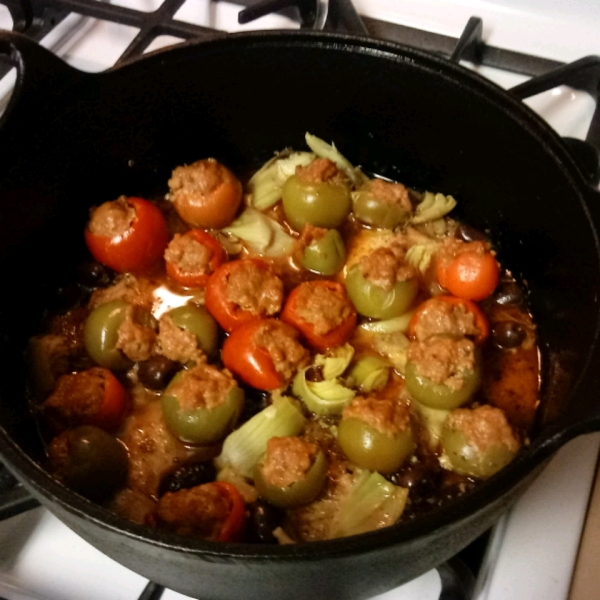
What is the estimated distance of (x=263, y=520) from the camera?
3.45 feet

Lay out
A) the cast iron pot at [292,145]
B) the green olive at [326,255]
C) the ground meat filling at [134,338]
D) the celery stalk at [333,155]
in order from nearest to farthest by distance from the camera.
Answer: the cast iron pot at [292,145] → the ground meat filling at [134,338] → the green olive at [326,255] → the celery stalk at [333,155]

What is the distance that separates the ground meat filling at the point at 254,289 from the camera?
1.28 meters

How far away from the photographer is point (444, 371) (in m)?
1.17

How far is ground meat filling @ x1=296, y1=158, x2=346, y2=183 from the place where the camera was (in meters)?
1.41

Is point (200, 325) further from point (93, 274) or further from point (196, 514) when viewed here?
point (196, 514)

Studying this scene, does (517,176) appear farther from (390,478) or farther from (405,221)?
(390,478)

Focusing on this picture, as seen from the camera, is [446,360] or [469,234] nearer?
[446,360]

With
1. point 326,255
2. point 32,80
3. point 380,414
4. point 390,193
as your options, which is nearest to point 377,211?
point 390,193

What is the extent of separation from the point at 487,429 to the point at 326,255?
1.52 feet

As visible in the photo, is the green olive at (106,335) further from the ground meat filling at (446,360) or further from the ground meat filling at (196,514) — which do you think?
the ground meat filling at (446,360)

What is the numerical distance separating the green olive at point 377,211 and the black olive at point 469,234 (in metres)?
0.12

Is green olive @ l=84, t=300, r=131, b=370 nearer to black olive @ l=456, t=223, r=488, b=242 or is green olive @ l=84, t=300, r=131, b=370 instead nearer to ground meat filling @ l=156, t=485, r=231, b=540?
ground meat filling @ l=156, t=485, r=231, b=540

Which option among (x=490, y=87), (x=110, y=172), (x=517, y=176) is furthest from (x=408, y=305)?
(x=110, y=172)

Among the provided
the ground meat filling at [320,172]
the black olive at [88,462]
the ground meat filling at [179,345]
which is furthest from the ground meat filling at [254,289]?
the black olive at [88,462]
